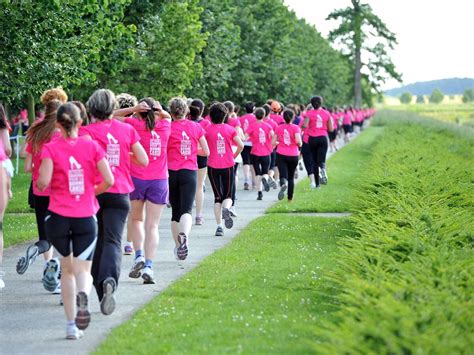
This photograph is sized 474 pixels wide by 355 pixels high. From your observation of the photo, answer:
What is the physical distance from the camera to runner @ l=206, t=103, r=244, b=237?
15.6 meters

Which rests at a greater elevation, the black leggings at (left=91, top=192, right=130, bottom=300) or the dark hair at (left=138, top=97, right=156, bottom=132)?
the dark hair at (left=138, top=97, right=156, bottom=132)

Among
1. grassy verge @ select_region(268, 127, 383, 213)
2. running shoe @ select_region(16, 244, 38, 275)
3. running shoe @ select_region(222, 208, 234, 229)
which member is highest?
running shoe @ select_region(16, 244, 38, 275)

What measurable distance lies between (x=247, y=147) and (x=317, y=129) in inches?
61.4

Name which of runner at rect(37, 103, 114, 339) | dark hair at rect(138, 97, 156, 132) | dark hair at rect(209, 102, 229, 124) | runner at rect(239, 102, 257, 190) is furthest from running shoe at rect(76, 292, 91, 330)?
runner at rect(239, 102, 257, 190)

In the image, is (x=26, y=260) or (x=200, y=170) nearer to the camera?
(x=26, y=260)

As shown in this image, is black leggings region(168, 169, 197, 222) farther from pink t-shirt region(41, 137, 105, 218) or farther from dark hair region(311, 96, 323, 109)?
dark hair region(311, 96, 323, 109)

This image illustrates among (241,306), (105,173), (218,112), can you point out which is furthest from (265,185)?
(105,173)

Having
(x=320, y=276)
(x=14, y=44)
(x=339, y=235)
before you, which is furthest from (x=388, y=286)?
(x=14, y=44)

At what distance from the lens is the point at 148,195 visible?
37.9 feet

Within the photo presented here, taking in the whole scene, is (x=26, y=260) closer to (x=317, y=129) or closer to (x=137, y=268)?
(x=137, y=268)

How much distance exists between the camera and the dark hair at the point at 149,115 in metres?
11.4

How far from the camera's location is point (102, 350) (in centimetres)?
811

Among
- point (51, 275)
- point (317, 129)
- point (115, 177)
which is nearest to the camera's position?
point (115, 177)

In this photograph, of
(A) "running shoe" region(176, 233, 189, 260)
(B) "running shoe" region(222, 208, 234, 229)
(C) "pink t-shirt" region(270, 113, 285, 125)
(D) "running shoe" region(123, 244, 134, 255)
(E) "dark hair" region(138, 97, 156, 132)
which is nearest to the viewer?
(E) "dark hair" region(138, 97, 156, 132)
